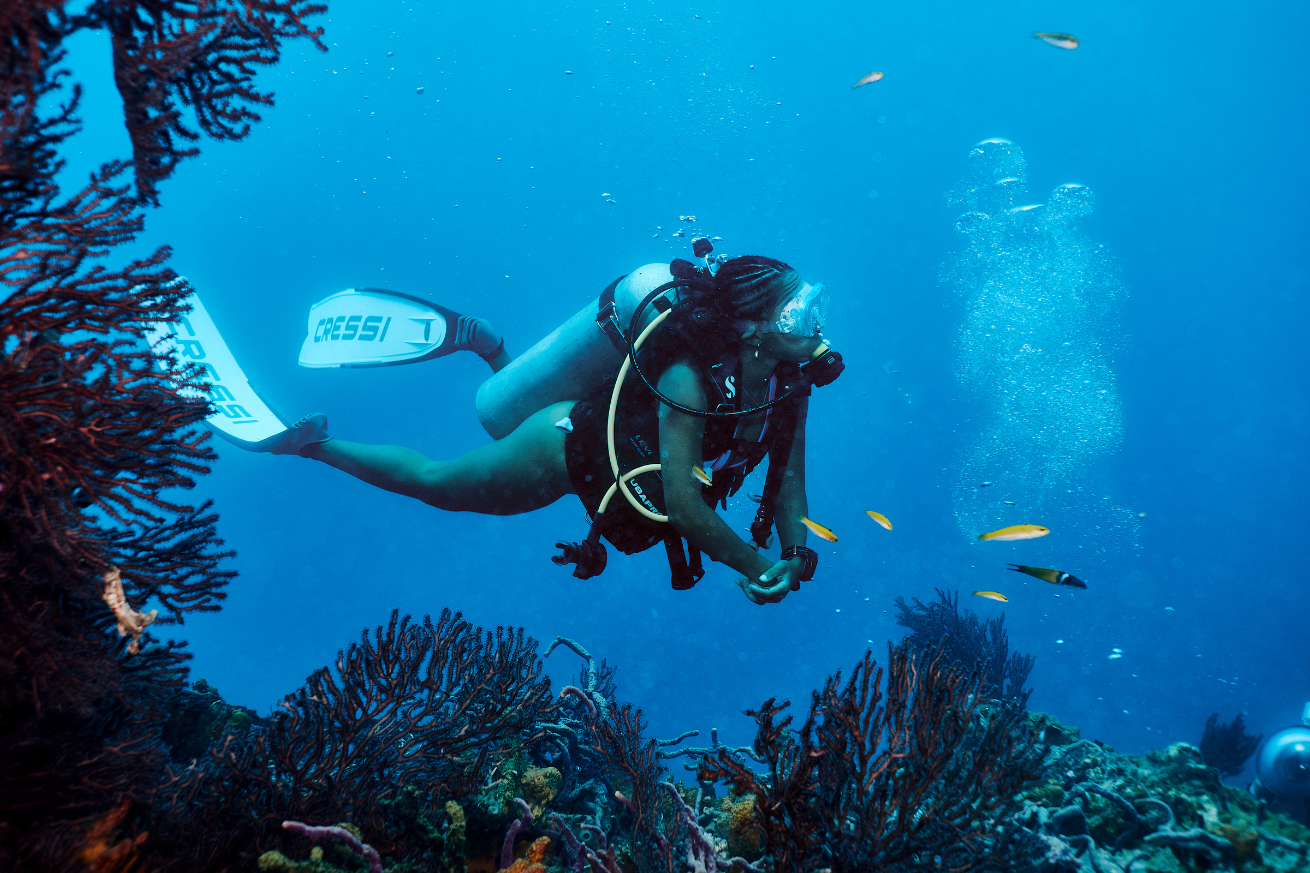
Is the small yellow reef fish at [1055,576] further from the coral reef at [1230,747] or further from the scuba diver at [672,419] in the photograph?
the coral reef at [1230,747]

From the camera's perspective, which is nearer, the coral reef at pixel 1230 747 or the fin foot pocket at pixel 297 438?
the fin foot pocket at pixel 297 438

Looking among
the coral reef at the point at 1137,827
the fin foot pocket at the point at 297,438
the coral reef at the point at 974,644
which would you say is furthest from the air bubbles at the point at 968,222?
the fin foot pocket at the point at 297,438

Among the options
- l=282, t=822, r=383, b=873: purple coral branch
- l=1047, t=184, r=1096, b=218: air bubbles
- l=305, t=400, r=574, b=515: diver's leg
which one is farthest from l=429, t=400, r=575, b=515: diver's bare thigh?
l=1047, t=184, r=1096, b=218: air bubbles

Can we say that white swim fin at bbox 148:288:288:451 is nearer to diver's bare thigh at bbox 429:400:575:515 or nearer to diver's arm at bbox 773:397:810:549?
diver's bare thigh at bbox 429:400:575:515

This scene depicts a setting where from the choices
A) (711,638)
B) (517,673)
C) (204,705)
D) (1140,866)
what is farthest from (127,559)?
(711,638)

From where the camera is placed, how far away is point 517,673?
3865mm

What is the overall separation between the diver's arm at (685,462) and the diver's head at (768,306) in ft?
1.61

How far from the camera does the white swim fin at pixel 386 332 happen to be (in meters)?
5.66

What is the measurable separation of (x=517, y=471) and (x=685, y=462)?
155 centimetres

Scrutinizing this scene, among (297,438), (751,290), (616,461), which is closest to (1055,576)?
(751,290)

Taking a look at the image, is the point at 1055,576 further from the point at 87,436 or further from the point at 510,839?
the point at 87,436

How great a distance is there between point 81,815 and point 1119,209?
5700cm

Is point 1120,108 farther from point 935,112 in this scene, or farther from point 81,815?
point 81,815

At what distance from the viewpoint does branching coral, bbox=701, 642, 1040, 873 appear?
2.45m
